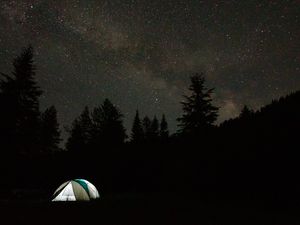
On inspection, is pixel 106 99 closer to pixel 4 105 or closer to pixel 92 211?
pixel 4 105

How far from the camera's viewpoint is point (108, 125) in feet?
123

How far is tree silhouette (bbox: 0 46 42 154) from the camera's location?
2117 cm

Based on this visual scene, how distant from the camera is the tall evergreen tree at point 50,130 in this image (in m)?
40.8

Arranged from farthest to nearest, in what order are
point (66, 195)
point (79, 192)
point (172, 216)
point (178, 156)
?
point (178, 156) < point (79, 192) < point (66, 195) < point (172, 216)

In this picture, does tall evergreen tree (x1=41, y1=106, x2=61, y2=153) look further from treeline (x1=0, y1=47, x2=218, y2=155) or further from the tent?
the tent

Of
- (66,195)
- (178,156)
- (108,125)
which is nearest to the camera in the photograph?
(66,195)

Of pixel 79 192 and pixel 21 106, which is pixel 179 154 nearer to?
pixel 79 192

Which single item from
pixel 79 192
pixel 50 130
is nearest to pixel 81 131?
pixel 50 130

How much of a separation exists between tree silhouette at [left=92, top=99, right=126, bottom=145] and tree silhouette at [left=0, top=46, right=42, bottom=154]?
42.1ft

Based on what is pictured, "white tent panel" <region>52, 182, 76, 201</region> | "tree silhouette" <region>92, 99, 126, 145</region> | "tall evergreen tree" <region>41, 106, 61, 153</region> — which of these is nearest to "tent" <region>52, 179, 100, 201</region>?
"white tent panel" <region>52, 182, 76, 201</region>

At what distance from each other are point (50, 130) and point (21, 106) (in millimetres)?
20331

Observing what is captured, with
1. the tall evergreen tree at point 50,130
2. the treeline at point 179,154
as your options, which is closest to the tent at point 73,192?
the treeline at point 179,154

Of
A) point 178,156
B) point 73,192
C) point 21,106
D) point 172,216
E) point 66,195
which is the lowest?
point 172,216

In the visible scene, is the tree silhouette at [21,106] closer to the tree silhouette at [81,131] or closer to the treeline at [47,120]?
the treeline at [47,120]
